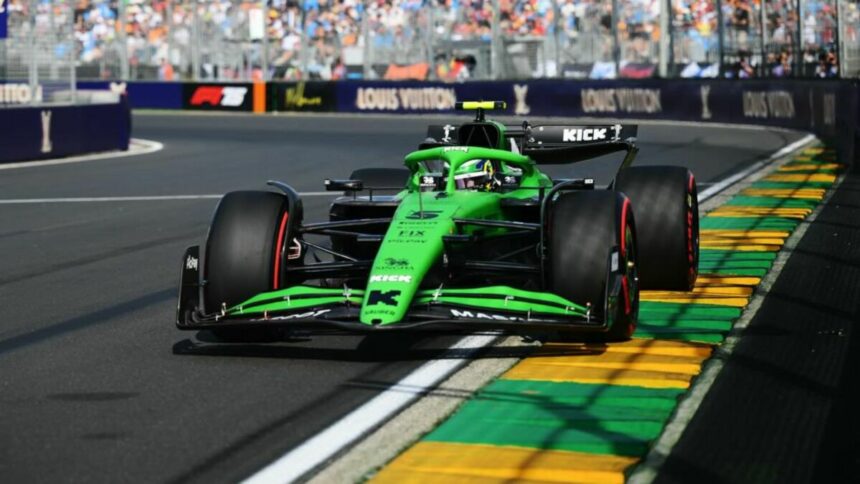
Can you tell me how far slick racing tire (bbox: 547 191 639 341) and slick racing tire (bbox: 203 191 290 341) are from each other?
1.42 metres

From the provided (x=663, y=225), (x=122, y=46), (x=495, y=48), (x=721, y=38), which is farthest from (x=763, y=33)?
(x=663, y=225)

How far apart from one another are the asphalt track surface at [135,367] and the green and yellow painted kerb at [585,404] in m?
0.56

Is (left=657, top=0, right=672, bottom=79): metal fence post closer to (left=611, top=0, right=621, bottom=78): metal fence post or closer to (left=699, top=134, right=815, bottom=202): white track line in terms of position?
(left=611, top=0, right=621, bottom=78): metal fence post

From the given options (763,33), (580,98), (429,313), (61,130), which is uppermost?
(763,33)

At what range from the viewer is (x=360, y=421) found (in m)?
6.31

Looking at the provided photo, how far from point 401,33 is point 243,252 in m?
34.9

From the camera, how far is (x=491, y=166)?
30.6 ft

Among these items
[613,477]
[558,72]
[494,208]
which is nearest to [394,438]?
[613,477]

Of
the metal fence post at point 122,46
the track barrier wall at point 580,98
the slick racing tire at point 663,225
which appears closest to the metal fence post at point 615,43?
the track barrier wall at point 580,98

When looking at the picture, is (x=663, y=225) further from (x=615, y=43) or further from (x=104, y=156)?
(x=615, y=43)

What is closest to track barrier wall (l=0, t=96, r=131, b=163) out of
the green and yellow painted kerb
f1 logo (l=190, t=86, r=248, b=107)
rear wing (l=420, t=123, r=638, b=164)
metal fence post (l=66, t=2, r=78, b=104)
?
metal fence post (l=66, t=2, r=78, b=104)

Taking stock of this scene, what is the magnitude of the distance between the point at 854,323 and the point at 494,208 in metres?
2.12

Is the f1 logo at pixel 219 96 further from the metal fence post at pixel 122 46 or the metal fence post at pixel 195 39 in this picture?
the metal fence post at pixel 122 46

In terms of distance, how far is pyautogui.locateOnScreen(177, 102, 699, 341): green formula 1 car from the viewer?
24.4 feet
